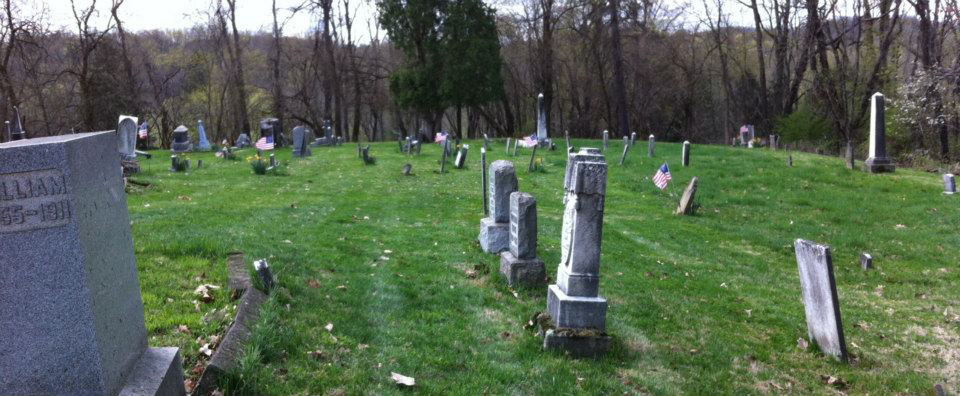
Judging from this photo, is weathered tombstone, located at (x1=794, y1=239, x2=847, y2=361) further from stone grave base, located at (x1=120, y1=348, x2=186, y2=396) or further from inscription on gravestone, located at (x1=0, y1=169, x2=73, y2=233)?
inscription on gravestone, located at (x1=0, y1=169, x2=73, y2=233)

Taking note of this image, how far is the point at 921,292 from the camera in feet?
28.3

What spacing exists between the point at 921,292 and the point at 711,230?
163 inches

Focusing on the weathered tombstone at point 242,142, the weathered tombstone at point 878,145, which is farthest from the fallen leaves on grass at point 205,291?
the weathered tombstone at point 242,142

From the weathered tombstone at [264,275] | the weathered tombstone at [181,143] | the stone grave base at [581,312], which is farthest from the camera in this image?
the weathered tombstone at [181,143]

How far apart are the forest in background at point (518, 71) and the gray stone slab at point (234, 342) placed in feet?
79.1

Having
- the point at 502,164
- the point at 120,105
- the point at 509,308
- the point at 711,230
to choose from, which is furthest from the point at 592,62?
the point at 509,308

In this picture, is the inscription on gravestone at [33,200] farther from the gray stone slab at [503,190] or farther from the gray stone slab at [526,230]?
the gray stone slab at [503,190]

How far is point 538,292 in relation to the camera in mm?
7324

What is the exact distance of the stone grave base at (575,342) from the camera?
572 cm

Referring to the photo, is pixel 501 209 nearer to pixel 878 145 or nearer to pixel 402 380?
pixel 402 380

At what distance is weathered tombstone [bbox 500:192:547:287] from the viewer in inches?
294

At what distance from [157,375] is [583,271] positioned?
3.64m

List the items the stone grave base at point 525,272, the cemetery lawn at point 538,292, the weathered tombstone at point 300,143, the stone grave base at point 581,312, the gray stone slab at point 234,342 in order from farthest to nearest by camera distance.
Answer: the weathered tombstone at point 300,143
the stone grave base at point 525,272
the stone grave base at point 581,312
the cemetery lawn at point 538,292
the gray stone slab at point 234,342

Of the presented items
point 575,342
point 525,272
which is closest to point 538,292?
point 525,272
